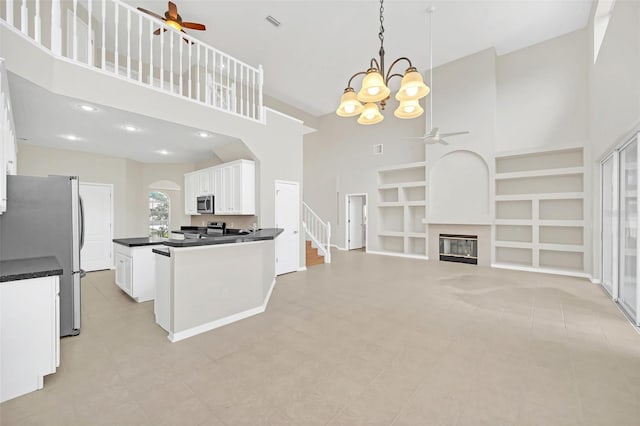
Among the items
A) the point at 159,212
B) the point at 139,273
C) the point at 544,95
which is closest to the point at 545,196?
the point at 544,95

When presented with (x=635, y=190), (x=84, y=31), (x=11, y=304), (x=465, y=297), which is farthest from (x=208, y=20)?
(x=635, y=190)

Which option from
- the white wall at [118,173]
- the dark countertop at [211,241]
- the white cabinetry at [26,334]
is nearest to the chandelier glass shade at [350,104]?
the dark countertop at [211,241]

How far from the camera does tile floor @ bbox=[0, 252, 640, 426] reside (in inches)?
69.9

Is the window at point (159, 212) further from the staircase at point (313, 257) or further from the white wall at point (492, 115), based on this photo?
the white wall at point (492, 115)

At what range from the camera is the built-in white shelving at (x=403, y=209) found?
26.6 feet

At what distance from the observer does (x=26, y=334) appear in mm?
1962

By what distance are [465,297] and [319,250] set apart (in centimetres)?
404

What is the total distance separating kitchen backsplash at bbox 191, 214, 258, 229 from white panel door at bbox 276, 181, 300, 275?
0.62 meters

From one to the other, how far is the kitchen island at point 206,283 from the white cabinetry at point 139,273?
1155 mm

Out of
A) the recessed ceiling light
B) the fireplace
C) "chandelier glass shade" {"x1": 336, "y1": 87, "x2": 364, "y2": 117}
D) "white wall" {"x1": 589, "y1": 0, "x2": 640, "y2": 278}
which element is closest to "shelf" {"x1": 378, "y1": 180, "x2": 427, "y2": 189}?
the fireplace

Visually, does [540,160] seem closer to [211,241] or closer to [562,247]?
[562,247]

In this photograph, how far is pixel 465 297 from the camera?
425 centimetres

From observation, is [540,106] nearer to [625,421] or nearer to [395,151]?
[395,151]

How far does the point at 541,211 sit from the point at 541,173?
3.07 feet
